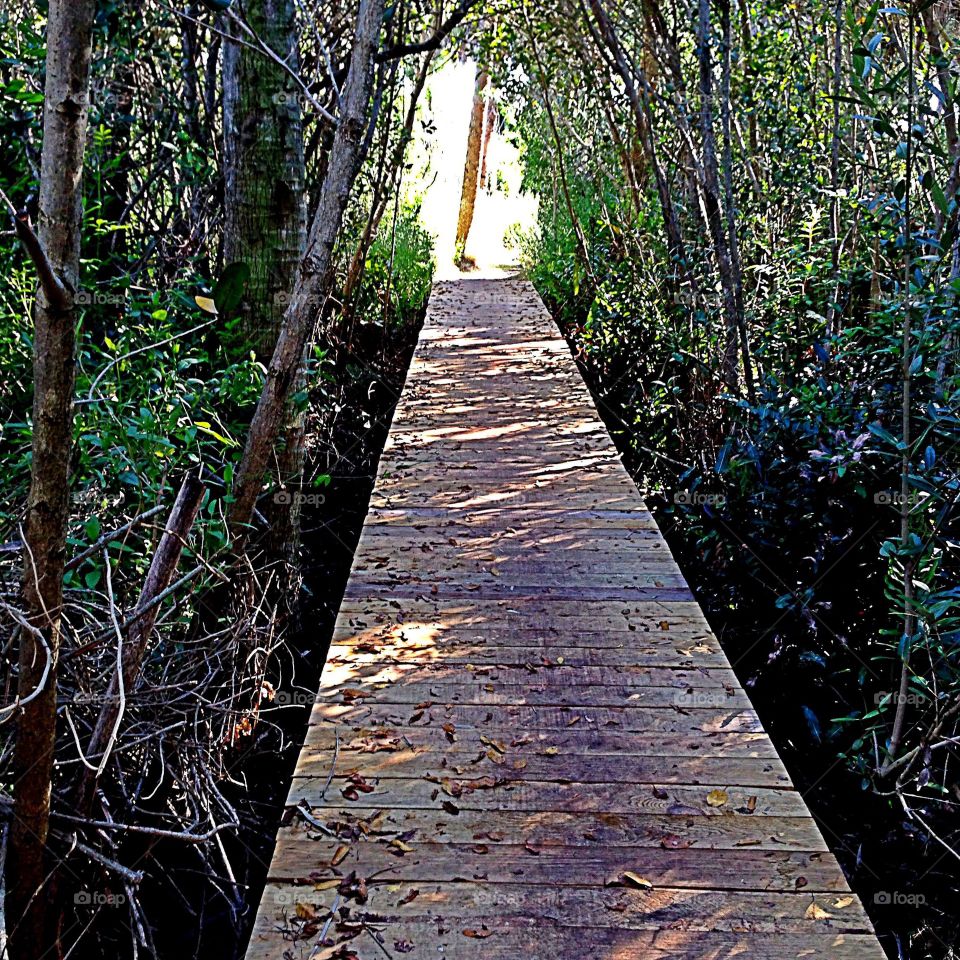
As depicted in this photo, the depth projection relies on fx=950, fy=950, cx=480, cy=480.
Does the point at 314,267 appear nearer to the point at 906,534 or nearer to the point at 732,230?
the point at 906,534

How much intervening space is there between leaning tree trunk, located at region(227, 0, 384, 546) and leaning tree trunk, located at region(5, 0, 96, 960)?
1350mm

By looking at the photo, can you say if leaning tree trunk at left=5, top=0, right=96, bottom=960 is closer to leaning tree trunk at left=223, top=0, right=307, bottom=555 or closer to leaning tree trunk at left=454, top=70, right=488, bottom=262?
leaning tree trunk at left=223, top=0, right=307, bottom=555

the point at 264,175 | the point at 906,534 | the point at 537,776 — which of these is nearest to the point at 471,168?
the point at 264,175

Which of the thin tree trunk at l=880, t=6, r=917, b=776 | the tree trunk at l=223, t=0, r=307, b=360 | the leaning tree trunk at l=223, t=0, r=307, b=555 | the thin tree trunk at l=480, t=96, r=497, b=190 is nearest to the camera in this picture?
the thin tree trunk at l=880, t=6, r=917, b=776

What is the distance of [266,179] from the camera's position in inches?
167

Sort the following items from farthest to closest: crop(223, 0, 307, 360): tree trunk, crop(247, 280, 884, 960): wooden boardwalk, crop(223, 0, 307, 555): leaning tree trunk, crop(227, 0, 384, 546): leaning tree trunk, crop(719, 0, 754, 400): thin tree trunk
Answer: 1. crop(719, 0, 754, 400): thin tree trunk
2. crop(223, 0, 307, 360): tree trunk
3. crop(223, 0, 307, 555): leaning tree trunk
4. crop(227, 0, 384, 546): leaning tree trunk
5. crop(247, 280, 884, 960): wooden boardwalk

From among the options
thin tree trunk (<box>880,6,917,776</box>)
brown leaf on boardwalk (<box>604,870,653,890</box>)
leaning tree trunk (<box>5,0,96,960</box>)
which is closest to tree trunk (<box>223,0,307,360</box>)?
thin tree trunk (<box>880,6,917,776</box>)

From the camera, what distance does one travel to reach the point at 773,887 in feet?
6.74

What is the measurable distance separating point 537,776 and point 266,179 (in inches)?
117

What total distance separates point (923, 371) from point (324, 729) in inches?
92.0

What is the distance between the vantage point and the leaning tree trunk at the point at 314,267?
3170mm

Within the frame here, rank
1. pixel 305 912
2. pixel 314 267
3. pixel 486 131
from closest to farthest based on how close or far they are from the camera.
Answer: pixel 305 912 < pixel 314 267 < pixel 486 131

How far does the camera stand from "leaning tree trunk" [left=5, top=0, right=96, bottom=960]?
4.83 feet

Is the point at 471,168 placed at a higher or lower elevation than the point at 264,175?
higher
